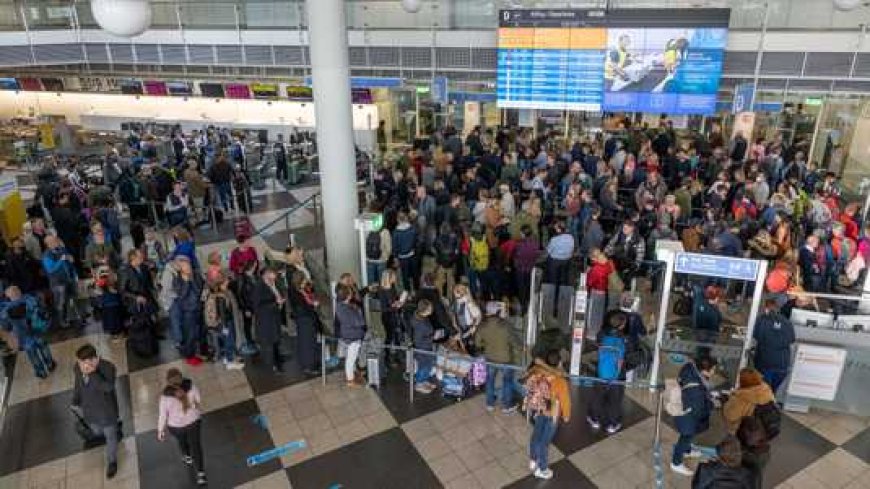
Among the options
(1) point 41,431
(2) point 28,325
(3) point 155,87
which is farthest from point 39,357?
(3) point 155,87

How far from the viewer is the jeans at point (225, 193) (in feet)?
44.2

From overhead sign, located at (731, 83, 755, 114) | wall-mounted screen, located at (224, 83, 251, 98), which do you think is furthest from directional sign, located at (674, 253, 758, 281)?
wall-mounted screen, located at (224, 83, 251, 98)

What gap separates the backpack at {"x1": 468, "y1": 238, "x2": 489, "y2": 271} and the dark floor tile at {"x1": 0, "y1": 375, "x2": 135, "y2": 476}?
4.89 meters

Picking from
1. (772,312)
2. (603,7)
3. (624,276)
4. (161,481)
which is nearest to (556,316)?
(624,276)

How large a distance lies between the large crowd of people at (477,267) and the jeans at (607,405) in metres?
0.02

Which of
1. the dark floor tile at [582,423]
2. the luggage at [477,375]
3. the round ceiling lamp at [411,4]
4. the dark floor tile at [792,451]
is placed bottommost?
the dark floor tile at [792,451]

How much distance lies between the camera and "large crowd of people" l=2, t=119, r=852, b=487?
6352mm

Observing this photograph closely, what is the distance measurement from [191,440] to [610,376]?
4256 mm

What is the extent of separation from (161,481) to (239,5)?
13.8 meters

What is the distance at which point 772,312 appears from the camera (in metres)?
6.38

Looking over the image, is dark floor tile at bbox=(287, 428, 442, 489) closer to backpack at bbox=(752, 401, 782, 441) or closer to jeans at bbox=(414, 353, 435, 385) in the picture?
jeans at bbox=(414, 353, 435, 385)

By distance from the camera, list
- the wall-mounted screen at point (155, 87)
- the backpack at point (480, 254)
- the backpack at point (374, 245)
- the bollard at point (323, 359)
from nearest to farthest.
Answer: the bollard at point (323, 359) → the backpack at point (374, 245) → the backpack at point (480, 254) → the wall-mounted screen at point (155, 87)

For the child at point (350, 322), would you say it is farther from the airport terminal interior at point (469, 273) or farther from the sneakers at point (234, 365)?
the sneakers at point (234, 365)

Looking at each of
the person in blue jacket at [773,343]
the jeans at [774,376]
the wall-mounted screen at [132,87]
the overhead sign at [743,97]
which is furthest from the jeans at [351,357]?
the wall-mounted screen at [132,87]
